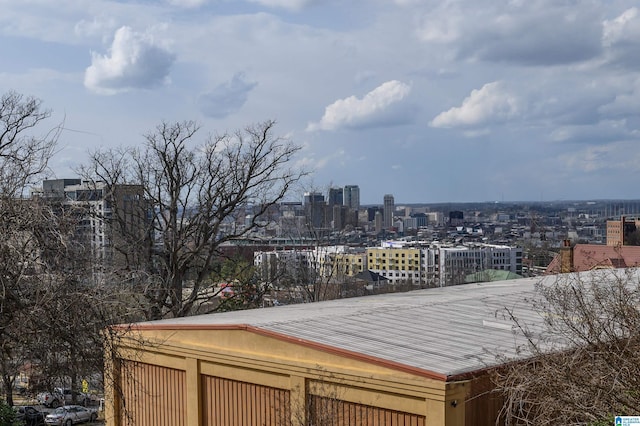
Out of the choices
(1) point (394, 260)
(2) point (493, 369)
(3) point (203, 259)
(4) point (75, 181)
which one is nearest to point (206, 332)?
(2) point (493, 369)

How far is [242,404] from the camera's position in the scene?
46.5 ft

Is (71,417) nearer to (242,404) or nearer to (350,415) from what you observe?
(242,404)

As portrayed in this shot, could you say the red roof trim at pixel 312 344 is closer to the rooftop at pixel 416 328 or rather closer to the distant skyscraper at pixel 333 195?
the rooftop at pixel 416 328

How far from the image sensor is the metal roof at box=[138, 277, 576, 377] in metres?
11.8

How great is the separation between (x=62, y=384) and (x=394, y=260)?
12112cm

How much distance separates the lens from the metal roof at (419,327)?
38.8ft

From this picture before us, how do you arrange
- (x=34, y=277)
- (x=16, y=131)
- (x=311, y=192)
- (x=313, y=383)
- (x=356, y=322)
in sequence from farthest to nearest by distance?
(x=311, y=192) → (x=16, y=131) → (x=356, y=322) → (x=313, y=383) → (x=34, y=277)

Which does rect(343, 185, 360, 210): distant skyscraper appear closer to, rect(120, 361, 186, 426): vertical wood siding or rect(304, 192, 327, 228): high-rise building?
rect(304, 192, 327, 228): high-rise building

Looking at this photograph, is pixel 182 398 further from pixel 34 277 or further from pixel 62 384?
pixel 34 277

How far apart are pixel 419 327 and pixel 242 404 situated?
371 centimetres

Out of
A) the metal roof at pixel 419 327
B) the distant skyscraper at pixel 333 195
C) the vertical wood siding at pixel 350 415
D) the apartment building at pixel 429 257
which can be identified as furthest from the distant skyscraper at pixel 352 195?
the vertical wood siding at pixel 350 415

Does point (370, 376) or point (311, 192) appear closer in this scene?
point (370, 376)

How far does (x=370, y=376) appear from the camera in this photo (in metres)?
11.6

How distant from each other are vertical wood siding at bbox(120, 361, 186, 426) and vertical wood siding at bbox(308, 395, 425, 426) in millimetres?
4115
